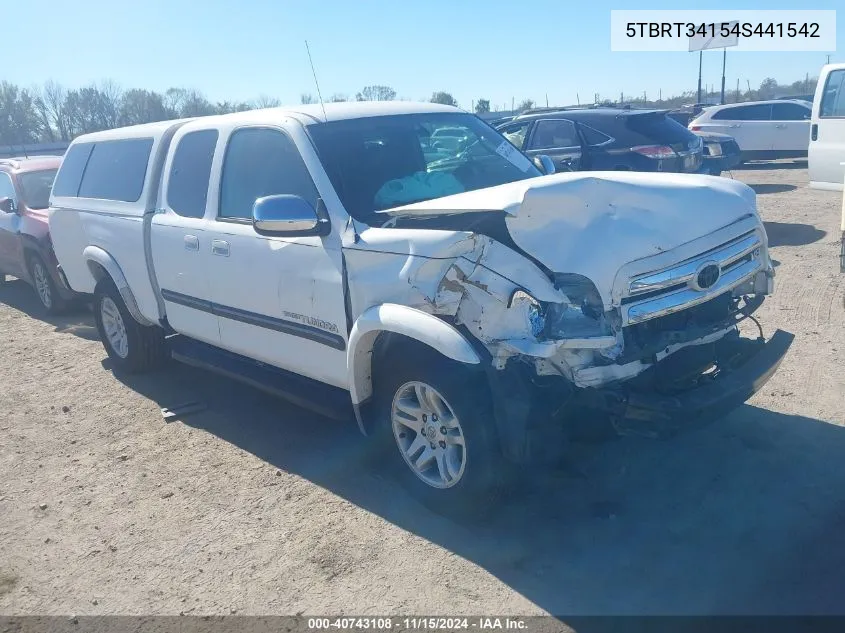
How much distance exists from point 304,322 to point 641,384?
6.27 feet

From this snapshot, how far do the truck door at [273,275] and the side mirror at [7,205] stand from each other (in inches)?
222

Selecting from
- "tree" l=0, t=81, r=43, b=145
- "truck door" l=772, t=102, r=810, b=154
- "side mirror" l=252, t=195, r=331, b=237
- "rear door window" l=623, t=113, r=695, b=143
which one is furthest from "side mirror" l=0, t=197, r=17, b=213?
"tree" l=0, t=81, r=43, b=145

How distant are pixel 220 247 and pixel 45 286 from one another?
17.9 ft

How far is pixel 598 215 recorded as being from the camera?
3432mm

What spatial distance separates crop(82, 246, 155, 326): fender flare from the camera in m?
5.98

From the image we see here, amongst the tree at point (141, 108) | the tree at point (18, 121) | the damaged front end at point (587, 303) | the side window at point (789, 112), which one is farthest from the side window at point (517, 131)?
the tree at point (18, 121)

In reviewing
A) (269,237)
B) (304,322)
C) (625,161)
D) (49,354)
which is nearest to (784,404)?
(304,322)

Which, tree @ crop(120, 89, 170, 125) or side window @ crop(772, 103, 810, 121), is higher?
tree @ crop(120, 89, 170, 125)

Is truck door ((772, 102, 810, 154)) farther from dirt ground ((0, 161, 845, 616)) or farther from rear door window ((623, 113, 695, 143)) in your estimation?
dirt ground ((0, 161, 845, 616))

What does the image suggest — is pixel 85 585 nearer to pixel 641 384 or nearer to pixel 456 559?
pixel 456 559

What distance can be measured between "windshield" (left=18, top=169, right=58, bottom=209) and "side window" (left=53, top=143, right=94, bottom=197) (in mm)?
2411

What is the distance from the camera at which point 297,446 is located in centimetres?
488

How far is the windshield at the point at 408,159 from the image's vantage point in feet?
13.8

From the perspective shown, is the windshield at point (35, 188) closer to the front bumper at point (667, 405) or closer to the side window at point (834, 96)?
the front bumper at point (667, 405)
